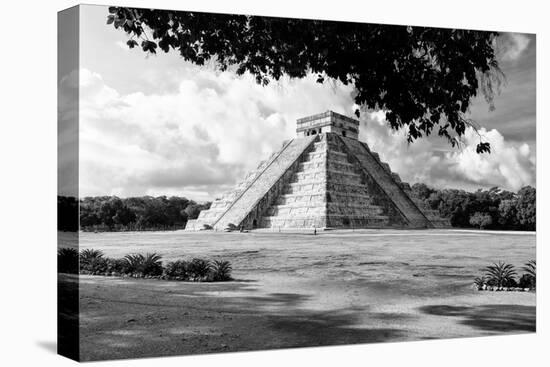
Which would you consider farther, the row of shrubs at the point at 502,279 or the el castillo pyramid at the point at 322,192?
the el castillo pyramid at the point at 322,192

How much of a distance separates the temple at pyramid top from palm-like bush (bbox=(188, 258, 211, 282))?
3125mm

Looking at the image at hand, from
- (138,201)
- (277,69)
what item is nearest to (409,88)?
(277,69)

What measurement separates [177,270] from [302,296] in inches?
86.0

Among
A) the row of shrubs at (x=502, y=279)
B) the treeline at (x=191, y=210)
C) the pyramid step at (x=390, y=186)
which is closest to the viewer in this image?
the treeline at (x=191, y=210)

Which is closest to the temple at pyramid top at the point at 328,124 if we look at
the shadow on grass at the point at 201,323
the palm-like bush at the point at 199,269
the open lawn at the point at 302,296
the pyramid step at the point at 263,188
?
the pyramid step at the point at 263,188

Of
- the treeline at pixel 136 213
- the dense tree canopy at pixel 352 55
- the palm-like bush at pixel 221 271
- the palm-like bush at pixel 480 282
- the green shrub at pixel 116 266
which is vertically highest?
the dense tree canopy at pixel 352 55

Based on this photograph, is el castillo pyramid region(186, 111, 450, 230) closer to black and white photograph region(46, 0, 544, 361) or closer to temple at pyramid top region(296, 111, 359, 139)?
temple at pyramid top region(296, 111, 359, 139)

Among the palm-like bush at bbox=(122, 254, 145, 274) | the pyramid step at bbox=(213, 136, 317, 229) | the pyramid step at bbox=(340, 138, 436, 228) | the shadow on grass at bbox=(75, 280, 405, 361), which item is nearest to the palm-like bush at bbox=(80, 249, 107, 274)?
the shadow on grass at bbox=(75, 280, 405, 361)

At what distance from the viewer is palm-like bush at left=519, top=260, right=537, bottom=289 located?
513 inches

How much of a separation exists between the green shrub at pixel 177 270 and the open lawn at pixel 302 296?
138 mm

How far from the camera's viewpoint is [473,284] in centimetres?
1255

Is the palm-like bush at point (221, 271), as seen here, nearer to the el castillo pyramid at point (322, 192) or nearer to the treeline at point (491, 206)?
the el castillo pyramid at point (322, 192)

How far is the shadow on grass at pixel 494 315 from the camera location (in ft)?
38.0

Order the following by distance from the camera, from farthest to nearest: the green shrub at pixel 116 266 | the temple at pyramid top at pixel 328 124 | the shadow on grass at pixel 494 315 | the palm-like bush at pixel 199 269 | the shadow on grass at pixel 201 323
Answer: the temple at pyramid top at pixel 328 124 → the shadow on grass at pixel 494 315 → the palm-like bush at pixel 199 269 → the green shrub at pixel 116 266 → the shadow on grass at pixel 201 323
